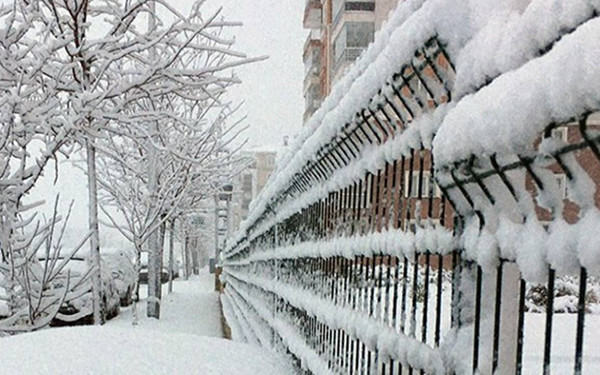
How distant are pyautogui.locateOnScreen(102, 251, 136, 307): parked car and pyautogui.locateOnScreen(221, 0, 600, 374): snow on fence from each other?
12.9m

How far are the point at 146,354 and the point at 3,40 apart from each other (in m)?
3.15

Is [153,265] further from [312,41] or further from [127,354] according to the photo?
[312,41]

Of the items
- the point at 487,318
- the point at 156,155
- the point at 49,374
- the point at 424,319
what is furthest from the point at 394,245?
the point at 156,155

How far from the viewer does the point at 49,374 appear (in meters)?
3.65

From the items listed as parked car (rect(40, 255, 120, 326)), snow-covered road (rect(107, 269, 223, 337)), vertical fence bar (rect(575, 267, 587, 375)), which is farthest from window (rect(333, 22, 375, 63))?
vertical fence bar (rect(575, 267, 587, 375))

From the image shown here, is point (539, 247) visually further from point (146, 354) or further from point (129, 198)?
point (129, 198)

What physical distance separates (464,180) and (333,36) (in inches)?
1368

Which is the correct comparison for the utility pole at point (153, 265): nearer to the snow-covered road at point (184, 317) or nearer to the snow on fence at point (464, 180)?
the snow-covered road at point (184, 317)

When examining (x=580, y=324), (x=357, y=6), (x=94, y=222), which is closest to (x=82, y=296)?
(x=94, y=222)

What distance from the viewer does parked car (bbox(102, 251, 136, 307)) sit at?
15.9m

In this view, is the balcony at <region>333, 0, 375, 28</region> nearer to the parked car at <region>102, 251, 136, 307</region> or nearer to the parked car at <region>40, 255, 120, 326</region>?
the parked car at <region>102, 251, 136, 307</region>

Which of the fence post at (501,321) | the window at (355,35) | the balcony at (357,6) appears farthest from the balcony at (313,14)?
the fence post at (501,321)

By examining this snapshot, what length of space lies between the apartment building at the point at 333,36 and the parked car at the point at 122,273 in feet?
34.4

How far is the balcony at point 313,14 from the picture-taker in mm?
41969
